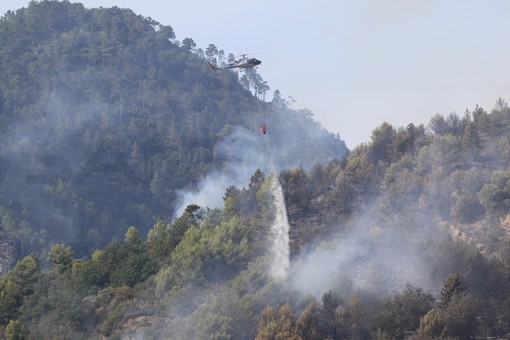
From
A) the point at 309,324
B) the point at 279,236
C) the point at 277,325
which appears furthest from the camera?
the point at 279,236

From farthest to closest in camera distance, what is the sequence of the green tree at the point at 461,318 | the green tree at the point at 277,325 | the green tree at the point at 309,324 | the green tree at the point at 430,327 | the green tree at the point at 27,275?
the green tree at the point at 27,275, the green tree at the point at 309,324, the green tree at the point at 277,325, the green tree at the point at 461,318, the green tree at the point at 430,327

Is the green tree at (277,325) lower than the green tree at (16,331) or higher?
lower

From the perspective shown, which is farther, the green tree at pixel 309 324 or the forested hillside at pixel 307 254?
the forested hillside at pixel 307 254

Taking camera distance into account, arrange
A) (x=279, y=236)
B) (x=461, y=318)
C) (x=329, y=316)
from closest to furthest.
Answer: (x=461, y=318) → (x=329, y=316) → (x=279, y=236)

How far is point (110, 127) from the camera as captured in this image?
503ft

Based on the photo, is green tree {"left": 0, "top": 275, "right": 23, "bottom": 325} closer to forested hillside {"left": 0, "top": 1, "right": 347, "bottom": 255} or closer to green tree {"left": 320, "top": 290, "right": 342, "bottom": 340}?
green tree {"left": 320, "top": 290, "right": 342, "bottom": 340}

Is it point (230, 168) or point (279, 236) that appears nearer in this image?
point (279, 236)

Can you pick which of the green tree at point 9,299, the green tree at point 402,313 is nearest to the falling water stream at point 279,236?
the green tree at point 402,313

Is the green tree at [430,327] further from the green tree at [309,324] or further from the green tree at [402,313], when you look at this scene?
the green tree at [309,324]

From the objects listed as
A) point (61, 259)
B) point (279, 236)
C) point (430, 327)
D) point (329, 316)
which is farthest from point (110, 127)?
point (430, 327)

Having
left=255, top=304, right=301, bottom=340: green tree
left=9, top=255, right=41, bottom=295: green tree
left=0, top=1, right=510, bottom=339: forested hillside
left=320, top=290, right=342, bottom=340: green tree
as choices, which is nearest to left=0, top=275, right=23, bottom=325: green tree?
left=0, top=1, right=510, bottom=339: forested hillside

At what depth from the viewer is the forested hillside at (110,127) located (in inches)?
4998

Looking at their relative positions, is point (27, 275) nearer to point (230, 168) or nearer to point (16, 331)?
point (16, 331)

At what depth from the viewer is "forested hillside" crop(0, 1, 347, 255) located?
127 meters
